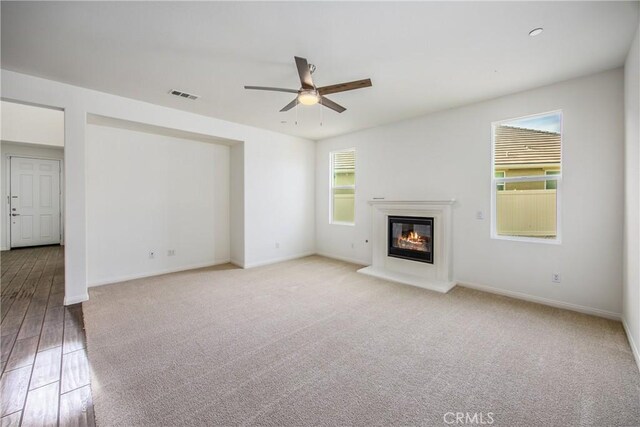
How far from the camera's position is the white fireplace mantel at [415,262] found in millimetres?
4215

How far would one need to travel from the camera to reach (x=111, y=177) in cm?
426

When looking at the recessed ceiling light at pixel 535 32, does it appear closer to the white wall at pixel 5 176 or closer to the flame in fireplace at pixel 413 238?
the flame in fireplace at pixel 413 238

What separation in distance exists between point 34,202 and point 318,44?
856cm

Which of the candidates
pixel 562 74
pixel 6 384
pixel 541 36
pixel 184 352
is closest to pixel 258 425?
pixel 184 352

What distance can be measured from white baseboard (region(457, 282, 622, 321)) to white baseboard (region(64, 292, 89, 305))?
17.4ft

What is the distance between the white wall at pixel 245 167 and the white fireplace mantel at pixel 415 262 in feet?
6.22

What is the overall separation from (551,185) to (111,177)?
6351 millimetres

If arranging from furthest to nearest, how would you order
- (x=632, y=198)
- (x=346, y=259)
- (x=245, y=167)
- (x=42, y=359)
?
(x=346, y=259) < (x=245, y=167) < (x=632, y=198) < (x=42, y=359)

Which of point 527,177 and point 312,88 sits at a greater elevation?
point 312,88

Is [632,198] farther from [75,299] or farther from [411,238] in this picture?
[75,299]

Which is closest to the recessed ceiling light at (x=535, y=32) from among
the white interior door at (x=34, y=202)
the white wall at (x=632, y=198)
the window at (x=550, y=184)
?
the white wall at (x=632, y=198)

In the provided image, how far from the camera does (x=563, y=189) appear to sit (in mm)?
3307

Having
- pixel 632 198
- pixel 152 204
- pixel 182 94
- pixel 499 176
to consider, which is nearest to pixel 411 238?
pixel 499 176

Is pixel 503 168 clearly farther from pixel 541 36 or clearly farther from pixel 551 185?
pixel 541 36
